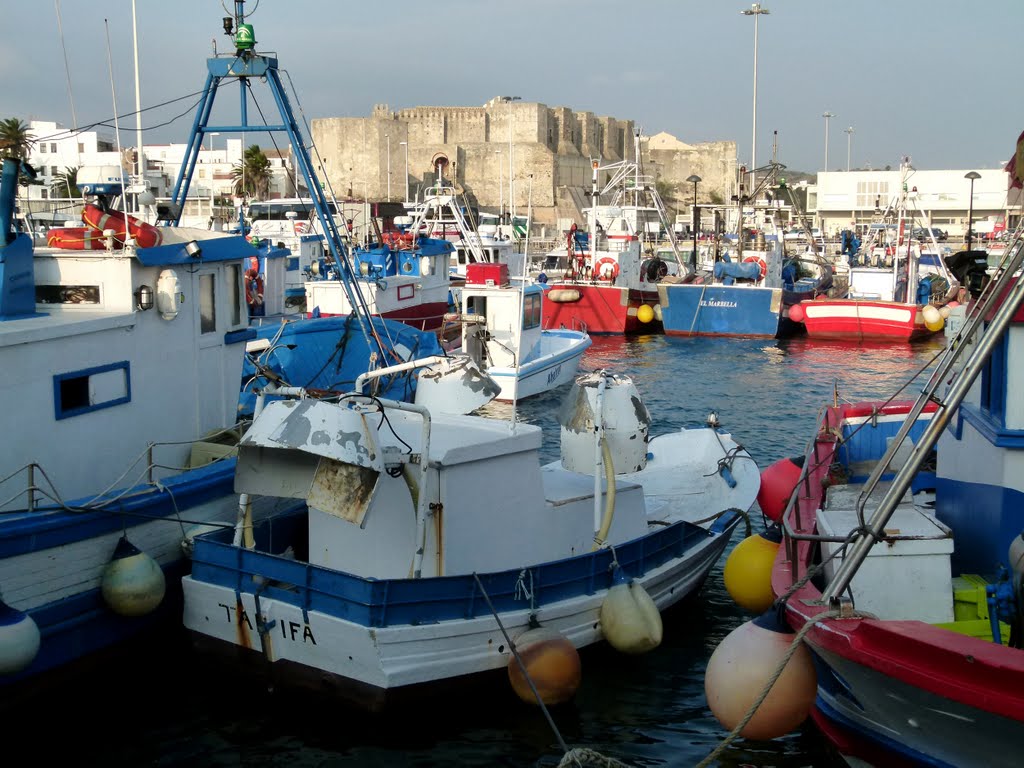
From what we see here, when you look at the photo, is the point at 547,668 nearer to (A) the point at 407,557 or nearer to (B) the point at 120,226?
(A) the point at 407,557

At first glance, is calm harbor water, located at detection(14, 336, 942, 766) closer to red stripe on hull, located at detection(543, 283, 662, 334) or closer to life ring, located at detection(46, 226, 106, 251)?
life ring, located at detection(46, 226, 106, 251)

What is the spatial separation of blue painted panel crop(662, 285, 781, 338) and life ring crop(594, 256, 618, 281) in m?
1.88

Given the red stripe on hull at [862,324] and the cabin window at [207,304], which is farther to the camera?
the red stripe on hull at [862,324]

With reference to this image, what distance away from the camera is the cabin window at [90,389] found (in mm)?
9227

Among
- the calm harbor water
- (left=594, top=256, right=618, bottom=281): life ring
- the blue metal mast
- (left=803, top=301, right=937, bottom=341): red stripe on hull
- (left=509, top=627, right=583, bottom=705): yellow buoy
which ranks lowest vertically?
the calm harbor water

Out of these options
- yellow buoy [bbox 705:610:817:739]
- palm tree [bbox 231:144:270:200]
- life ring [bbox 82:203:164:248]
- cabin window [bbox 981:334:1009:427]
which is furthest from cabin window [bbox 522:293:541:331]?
palm tree [bbox 231:144:270:200]

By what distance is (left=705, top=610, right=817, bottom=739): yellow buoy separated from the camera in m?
6.37

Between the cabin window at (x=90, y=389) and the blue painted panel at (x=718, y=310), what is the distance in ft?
86.9

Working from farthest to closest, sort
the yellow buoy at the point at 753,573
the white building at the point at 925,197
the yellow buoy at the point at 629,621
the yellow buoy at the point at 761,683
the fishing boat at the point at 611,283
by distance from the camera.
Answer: the white building at the point at 925,197, the fishing boat at the point at 611,283, the yellow buoy at the point at 753,573, the yellow buoy at the point at 629,621, the yellow buoy at the point at 761,683

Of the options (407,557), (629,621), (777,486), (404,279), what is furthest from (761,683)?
(404,279)

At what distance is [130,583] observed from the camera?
8672 millimetres

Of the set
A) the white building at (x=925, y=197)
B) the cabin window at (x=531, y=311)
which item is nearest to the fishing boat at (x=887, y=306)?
the cabin window at (x=531, y=311)

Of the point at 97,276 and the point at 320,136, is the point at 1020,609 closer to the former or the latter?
the point at 97,276

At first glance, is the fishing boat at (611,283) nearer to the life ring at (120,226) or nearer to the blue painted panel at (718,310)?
the blue painted panel at (718,310)
